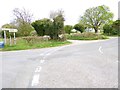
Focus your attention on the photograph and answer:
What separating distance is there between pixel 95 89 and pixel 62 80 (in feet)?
4.28

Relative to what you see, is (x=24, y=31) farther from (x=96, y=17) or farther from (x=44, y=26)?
(x=96, y=17)

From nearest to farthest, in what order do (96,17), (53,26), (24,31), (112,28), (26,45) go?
(26,45)
(53,26)
(24,31)
(112,28)
(96,17)

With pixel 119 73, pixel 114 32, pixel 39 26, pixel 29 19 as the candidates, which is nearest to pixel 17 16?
pixel 29 19

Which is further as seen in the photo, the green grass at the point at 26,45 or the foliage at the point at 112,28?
the foliage at the point at 112,28

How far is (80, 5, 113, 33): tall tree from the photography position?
59.4 m

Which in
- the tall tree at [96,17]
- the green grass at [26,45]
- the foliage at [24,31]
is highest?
the tall tree at [96,17]

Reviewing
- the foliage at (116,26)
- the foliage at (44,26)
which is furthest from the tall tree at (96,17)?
the foliage at (44,26)

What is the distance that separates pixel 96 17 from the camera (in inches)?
2340

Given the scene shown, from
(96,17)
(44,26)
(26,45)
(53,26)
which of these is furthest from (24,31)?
(96,17)

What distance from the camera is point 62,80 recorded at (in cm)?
585

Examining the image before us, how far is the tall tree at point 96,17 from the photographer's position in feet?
195

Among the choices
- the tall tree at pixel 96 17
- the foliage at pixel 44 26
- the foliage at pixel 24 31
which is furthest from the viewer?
the tall tree at pixel 96 17

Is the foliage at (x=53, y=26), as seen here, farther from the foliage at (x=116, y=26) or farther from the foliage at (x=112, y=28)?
the foliage at (x=116, y=26)

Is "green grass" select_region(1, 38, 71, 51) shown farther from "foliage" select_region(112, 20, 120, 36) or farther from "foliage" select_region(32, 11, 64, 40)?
"foliage" select_region(112, 20, 120, 36)
